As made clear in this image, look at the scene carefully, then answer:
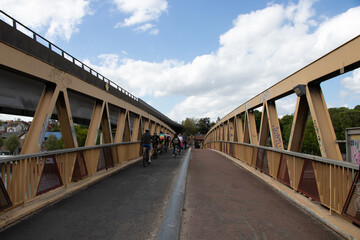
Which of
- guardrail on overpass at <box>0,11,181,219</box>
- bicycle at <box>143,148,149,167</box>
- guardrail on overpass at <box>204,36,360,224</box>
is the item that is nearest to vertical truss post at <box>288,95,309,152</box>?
guardrail on overpass at <box>204,36,360,224</box>

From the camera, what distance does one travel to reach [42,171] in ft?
15.8

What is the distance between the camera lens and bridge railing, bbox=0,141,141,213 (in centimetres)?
386

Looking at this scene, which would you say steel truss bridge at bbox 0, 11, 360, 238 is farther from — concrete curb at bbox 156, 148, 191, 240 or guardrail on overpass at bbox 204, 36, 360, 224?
concrete curb at bbox 156, 148, 191, 240

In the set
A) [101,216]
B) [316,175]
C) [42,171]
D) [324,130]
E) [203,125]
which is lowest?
[101,216]

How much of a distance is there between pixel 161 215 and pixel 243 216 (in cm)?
143

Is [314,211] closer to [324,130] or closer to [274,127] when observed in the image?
[324,130]

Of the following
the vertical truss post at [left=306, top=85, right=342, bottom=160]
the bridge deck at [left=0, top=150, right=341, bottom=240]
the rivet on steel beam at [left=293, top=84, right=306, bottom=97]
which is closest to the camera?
the bridge deck at [left=0, top=150, right=341, bottom=240]

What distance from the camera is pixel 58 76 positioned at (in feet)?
23.2

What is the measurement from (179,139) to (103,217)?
42.6ft

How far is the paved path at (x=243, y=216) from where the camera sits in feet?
11.0

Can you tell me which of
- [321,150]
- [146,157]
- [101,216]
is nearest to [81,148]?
[101,216]

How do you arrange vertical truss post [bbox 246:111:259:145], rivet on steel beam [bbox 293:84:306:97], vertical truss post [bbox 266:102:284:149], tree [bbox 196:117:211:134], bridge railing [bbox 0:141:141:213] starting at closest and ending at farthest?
1. bridge railing [bbox 0:141:141:213]
2. rivet on steel beam [bbox 293:84:306:97]
3. vertical truss post [bbox 266:102:284:149]
4. vertical truss post [bbox 246:111:259:145]
5. tree [bbox 196:117:211:134]

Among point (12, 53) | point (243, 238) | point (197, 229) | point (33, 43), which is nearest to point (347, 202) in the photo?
point (243, 238)

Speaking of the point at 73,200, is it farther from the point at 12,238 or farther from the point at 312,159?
the point at 312,159
